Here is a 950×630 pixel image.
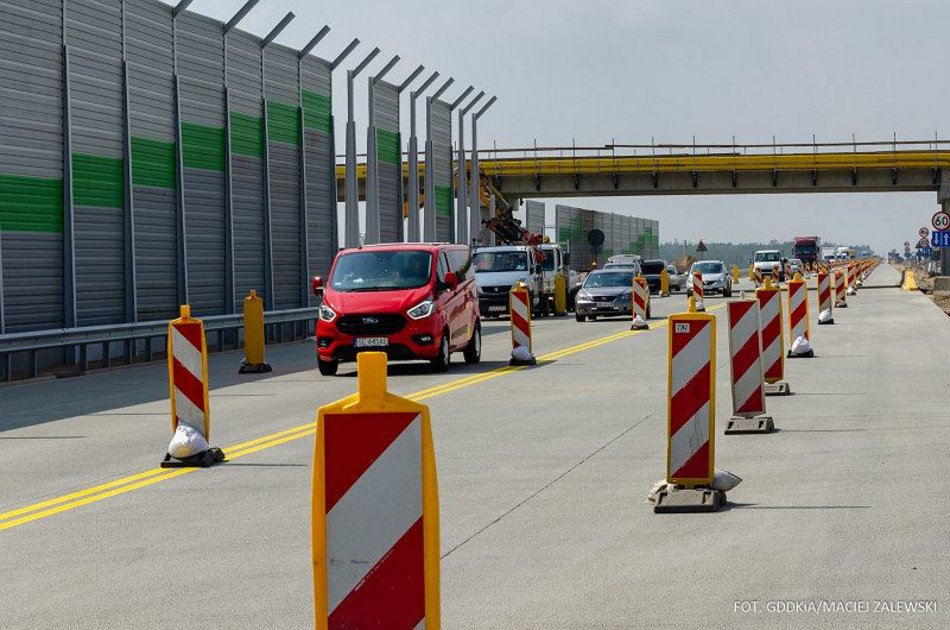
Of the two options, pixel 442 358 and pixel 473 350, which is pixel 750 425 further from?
pixel 473 350

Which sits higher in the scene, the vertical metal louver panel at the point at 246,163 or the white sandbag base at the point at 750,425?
the vertical metal louver panel at the point at 246,163

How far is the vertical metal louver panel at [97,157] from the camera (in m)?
27.4

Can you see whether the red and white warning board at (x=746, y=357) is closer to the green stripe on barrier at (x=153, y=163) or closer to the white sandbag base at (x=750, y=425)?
the white sandbag base at (x=750, y=425)

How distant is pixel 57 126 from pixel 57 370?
403 centimetres

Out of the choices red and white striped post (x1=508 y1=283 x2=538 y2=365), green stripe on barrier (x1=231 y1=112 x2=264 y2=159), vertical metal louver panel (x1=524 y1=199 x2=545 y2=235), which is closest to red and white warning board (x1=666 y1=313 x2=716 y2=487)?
red and white striped post (x1=508 y1=283 x2=538 y2=365)

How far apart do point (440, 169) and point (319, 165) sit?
44.9ft

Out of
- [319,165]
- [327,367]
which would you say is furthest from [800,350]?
[319,165]

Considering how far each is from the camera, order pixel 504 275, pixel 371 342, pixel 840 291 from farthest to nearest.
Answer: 1. pixel 840 291
2. pixel 504 275
3. pixel 371 342

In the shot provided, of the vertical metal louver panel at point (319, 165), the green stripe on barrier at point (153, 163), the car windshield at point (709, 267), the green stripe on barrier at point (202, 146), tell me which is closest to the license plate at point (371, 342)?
the green stripe on barrier at point (153, 163)

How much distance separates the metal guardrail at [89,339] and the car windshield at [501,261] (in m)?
14.7

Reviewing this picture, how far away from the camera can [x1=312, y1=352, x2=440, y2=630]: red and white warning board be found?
16.1 ft

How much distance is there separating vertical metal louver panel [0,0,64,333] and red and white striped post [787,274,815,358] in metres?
11.3

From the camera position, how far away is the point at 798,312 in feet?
81.5

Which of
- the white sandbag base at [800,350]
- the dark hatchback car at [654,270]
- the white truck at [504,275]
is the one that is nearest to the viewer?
the white sandbag base at [800,350]
